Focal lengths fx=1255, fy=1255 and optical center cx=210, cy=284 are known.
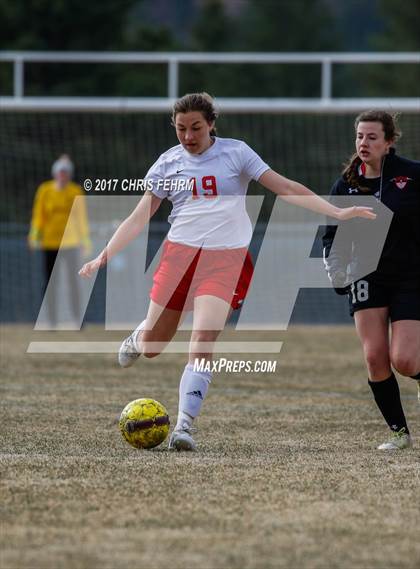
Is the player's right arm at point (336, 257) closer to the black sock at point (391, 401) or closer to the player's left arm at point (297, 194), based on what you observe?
the player's left arm at point (297, 194)

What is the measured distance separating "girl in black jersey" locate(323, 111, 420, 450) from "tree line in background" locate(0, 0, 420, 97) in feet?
78.0

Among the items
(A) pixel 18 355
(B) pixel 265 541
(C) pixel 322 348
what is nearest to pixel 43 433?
(B) pixel 265 541

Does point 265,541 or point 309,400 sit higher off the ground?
point 265,541

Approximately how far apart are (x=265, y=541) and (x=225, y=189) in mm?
2764

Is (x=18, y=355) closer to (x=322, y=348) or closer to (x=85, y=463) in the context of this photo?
(x=322, y=348)

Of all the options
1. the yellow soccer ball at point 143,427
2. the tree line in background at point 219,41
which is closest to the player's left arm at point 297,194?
the yellow soccer ball at point 143,427

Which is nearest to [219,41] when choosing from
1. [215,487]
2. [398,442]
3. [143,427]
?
[398,442]

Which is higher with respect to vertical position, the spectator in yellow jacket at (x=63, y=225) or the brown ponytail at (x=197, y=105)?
the brown ponytail at (x=197, y=105)

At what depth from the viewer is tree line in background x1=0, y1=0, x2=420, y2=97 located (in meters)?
32.4

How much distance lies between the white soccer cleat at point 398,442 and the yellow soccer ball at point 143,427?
3.86 feet

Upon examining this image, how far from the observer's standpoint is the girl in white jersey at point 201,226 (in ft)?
21.7

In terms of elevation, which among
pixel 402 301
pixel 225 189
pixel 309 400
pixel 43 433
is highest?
pixel 225 189

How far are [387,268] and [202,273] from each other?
99 centimetres

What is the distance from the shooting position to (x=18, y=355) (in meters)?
12.7
